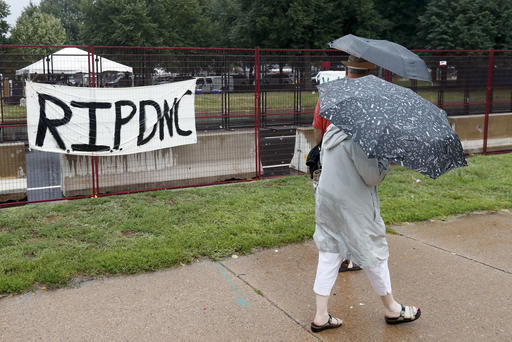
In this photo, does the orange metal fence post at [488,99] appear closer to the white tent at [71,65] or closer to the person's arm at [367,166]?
the white tent at [71,65]

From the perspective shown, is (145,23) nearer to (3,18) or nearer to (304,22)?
(3,18)

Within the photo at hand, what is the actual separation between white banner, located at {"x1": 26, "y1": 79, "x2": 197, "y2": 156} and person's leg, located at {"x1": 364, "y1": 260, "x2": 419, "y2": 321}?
5.17 metres

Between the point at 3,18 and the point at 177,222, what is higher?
the point at 3,18

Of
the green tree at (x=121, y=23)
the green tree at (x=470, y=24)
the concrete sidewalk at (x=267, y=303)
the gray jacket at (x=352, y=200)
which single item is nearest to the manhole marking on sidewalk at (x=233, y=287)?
the concrete sidewalk at (x=267, y=303)

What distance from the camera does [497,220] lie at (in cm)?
689

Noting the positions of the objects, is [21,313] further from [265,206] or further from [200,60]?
[200,60]

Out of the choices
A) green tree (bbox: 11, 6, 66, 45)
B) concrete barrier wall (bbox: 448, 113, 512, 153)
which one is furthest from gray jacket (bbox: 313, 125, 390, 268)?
green tree (bbox: 11, 6, 66, 45)

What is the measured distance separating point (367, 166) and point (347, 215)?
373mm

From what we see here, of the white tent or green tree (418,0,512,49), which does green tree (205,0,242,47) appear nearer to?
green tree (418,0,512,49)

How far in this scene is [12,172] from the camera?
25.5ft

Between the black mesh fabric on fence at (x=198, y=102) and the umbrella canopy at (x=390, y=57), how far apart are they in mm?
2626

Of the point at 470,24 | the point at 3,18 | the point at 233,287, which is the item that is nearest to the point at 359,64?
the point at 233,287

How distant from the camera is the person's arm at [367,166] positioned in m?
3.51

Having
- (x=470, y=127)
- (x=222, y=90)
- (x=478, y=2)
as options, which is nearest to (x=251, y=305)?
(x=222, y=90)
